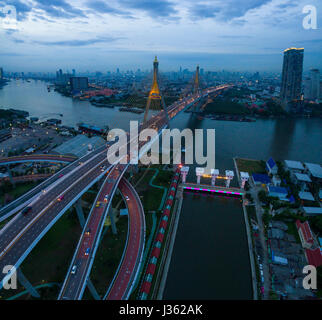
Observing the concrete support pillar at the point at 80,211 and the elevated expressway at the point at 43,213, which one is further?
the concrete support pillar at the point at 80,211

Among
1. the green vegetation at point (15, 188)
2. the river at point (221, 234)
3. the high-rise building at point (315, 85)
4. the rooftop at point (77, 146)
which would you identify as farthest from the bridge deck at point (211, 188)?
the high-rise building at point (315, 85)

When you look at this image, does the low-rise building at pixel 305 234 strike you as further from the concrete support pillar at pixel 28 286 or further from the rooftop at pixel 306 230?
the concrete support pillar at pixel 28 286

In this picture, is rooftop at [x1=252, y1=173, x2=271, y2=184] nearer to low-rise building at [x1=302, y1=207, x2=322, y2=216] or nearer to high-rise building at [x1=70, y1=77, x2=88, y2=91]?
low-rise building at [x1=302, y1=207, x2=322, y2=216]

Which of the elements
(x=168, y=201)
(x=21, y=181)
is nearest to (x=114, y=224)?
(x=168, y=201)

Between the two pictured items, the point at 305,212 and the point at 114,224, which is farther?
the point at 305,212

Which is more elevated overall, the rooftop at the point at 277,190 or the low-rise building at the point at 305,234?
the rooftop at the point at 277,190

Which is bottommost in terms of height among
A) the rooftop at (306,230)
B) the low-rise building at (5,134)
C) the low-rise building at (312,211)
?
the rooftop at (306,230)

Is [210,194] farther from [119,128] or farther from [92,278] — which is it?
[119,128]

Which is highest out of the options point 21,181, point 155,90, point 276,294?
point 155,90

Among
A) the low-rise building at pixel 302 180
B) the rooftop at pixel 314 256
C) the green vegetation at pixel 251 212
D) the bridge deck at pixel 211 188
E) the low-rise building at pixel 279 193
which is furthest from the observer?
the low-rise building at pixel 302 180
